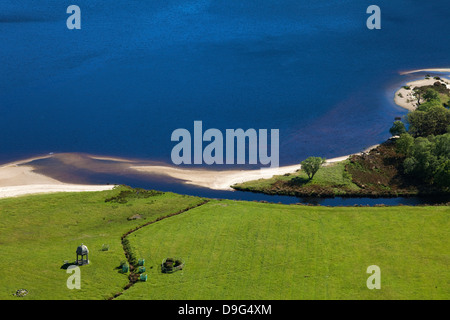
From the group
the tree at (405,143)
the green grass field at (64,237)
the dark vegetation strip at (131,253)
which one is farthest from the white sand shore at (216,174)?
the dark vegetation strip at (131,253)

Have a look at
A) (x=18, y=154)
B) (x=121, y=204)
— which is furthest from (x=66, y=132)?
(x=121, y=204)

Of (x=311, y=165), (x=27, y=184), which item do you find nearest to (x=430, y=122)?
(x=311, y=165)

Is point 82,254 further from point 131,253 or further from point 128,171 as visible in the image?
point 128,171

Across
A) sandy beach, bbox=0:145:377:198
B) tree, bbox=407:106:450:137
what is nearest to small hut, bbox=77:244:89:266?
sandy beach, bbox=0:145:377:198

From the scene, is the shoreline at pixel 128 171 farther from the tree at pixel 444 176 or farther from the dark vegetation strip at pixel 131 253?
the tree at pixel 444 176
